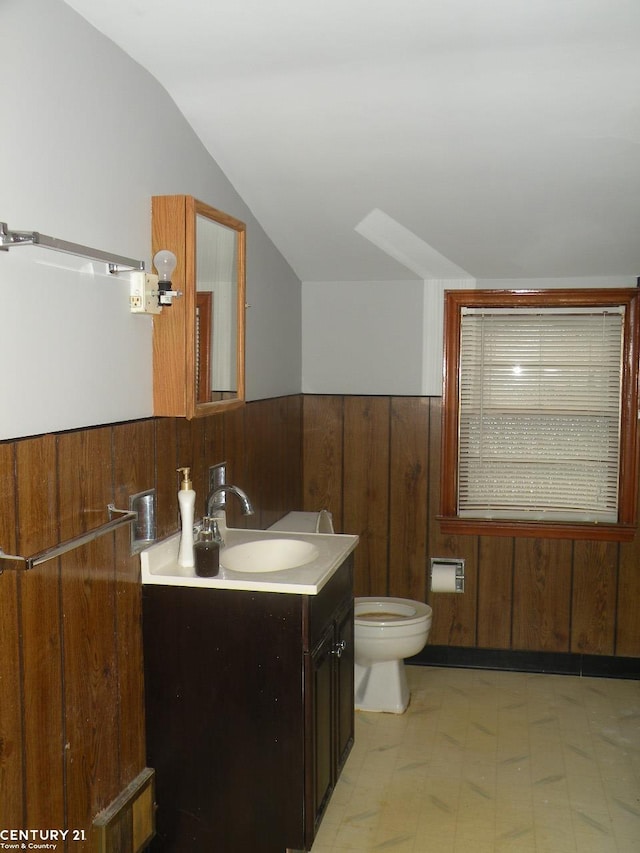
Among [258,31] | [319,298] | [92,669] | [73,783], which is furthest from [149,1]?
[319,298]

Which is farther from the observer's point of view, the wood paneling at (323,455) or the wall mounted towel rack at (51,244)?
the wood paneling at (323,455)

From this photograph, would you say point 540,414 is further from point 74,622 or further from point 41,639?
point 41,639

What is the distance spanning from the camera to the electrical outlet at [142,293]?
2.16 meters

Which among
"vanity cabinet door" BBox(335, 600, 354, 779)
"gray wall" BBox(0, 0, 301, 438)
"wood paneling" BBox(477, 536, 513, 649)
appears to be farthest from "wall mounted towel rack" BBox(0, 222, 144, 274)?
"wood paneling" BBox(477, 536, 513, 649)

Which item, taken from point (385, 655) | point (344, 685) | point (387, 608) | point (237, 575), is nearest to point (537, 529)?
point (387, 608)

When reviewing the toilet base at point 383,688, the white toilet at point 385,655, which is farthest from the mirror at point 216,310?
the toilet base at point 383,688

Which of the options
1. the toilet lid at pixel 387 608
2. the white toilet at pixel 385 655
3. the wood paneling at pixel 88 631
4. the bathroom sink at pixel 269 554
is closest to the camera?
the wood paneling at pixel 88 631

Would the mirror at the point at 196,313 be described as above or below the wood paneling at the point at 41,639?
above

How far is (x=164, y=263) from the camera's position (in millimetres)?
2234

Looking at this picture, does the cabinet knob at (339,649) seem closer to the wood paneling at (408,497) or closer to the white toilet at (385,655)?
the white toilet at (385,655)

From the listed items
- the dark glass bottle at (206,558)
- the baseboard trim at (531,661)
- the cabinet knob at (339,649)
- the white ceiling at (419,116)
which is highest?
the white ceiling at (419,116)

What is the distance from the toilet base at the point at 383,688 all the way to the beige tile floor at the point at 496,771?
5 centimetres

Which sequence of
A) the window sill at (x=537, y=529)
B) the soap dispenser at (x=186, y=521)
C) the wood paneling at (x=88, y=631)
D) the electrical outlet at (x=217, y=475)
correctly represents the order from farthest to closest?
the window sill at (x=537, y=529) < the electrical outlet at (x=217, y=475) < the soap dispenser at (x=186, y=521) < the wood paneling at (x=88, y=631)

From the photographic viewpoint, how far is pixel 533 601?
3906 mm
